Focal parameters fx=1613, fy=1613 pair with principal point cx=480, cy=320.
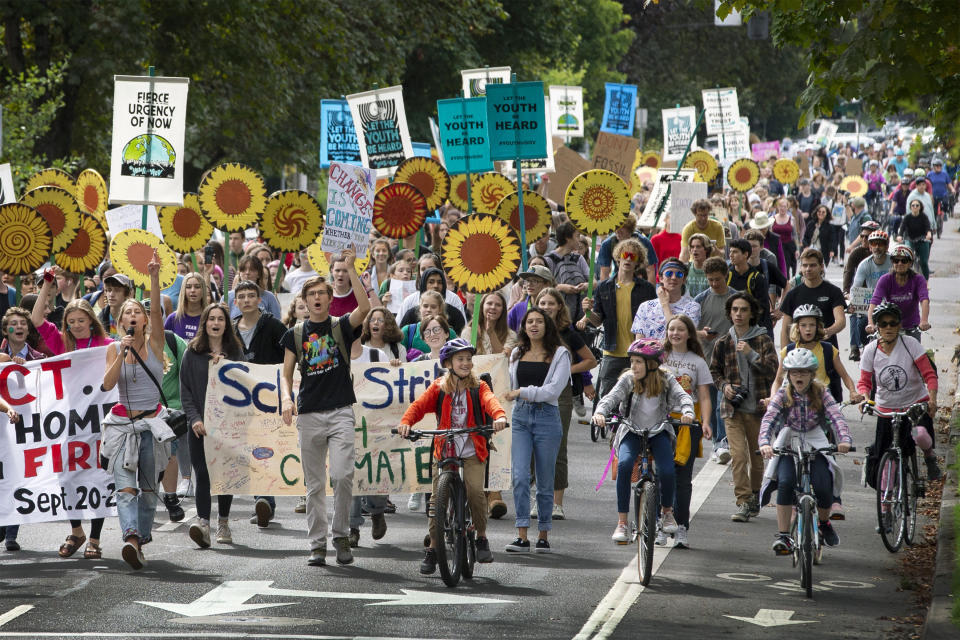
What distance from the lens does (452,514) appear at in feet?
32.3

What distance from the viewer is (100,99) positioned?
28344mm

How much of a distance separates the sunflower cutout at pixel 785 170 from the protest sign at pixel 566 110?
7.59m

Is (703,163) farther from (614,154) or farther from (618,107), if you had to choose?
(614,154)

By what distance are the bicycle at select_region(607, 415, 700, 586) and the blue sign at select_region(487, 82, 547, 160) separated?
5.77m

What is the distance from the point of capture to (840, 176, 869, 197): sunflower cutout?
38.6 m

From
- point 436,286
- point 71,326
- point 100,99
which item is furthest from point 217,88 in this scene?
point 71,326

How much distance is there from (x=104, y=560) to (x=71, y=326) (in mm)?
1762

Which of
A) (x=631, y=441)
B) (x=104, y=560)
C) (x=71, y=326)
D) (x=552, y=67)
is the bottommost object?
(x=104, y=560)

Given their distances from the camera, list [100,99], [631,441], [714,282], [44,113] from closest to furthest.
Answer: [631,441] < [714,282] < [44,113] < [100,99]

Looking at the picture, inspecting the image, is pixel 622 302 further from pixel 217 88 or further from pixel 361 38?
pixel 361 38

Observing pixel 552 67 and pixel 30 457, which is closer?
pixel 30 457

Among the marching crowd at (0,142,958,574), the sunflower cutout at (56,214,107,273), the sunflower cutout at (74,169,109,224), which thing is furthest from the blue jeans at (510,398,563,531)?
the sunflower cutout at (74,169,109,224)

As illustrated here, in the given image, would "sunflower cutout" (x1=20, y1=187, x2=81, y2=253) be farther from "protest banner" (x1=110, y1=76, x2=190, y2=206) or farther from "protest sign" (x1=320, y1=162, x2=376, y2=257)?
"protest sign" (x1=320, y1=162, x2=376, y2=257)

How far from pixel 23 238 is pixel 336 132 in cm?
730
